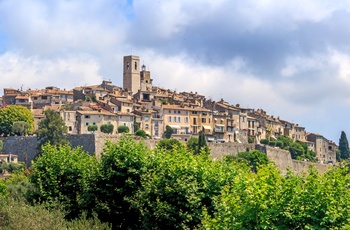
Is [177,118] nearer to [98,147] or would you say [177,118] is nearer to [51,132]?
[98,147]

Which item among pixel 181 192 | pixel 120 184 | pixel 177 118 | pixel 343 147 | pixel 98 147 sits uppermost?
pixel 177 118

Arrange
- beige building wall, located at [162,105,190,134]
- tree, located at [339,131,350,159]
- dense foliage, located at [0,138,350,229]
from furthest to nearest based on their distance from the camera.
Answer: tree, located at [339,131,350,159] → beige building wall, located at [162,105,190,134] → dense foliage, located at [0,138,350,229]

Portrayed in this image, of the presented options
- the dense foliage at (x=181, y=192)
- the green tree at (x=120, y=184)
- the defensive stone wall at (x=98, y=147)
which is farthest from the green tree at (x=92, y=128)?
the green tree at (x=120, y=184)

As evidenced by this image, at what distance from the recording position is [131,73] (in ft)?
416

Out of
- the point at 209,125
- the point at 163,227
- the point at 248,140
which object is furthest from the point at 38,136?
the point at 163,227

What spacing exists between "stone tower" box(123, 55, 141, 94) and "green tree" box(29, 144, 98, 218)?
9414 centimetres

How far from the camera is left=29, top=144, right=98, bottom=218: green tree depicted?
2778cm

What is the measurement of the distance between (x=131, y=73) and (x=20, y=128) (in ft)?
143

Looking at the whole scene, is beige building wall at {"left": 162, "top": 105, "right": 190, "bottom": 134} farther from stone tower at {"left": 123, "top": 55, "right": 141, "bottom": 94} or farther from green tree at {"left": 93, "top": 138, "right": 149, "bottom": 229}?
green tree at {"left": 93, "top": 138, "right": 149, "bottom": 229}

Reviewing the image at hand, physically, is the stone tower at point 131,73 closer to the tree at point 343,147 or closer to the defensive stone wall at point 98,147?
the tree at point 343,147

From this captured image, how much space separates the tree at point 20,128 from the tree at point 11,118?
0.94 metres

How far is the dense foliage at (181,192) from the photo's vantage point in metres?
15.8

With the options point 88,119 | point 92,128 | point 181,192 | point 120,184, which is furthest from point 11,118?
point 181,192

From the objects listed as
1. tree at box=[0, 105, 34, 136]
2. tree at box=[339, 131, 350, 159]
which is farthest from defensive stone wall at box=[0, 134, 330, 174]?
tree at box=[339, 131, 350, 159]
